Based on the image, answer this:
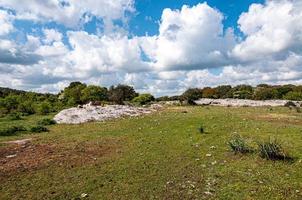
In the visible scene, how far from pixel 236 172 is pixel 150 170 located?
164 inches

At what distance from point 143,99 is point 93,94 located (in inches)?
550

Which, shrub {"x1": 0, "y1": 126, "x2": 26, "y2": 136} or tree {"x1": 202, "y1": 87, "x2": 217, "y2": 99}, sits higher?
tree {"x1": 202, "y1": 87, "x2": 217, "y2": 99}

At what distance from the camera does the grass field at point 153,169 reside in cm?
1347

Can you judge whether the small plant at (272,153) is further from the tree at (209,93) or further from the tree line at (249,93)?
the tree at (209,93)

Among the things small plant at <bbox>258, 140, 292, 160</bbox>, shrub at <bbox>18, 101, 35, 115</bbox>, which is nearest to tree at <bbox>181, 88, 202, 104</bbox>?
shrub at <bbox>18, 101, 35, 115</bbox>

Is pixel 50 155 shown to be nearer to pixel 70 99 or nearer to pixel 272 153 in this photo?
pixel 272 153

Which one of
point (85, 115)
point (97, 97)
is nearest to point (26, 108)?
point (85, 115)

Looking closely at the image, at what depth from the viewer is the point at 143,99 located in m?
92.8

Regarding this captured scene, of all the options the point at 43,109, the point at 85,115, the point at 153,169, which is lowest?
the point at 153,169

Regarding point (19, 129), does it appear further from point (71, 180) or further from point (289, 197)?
point (289, 197)

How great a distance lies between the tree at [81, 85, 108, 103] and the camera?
8656 centimetres

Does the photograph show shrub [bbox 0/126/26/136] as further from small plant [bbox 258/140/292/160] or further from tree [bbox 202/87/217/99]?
tree [bbox 202/87/217/99]

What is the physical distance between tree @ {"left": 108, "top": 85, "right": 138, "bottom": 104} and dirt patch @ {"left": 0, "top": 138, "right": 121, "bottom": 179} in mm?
58986

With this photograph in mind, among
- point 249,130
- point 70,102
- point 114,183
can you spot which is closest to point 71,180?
point 114,183
